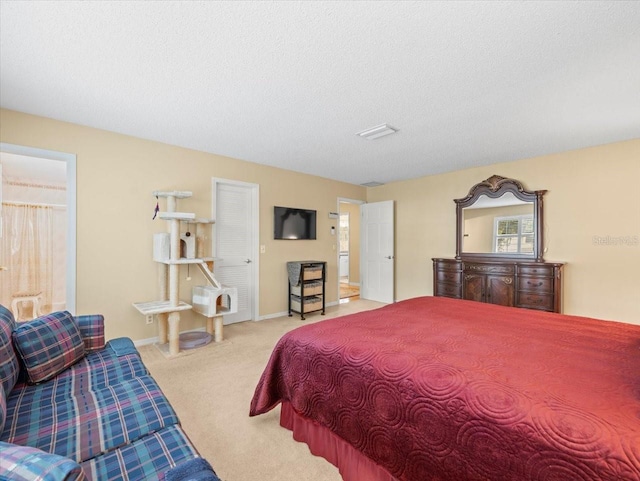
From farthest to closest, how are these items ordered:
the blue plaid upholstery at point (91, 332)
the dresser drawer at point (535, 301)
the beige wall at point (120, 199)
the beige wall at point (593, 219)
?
the dresser drawer at point (535, 301)
the beige wall at point (593, 219)
the beige wall at point (120, 199)
the blue plaid upholstery at point (91, 332)

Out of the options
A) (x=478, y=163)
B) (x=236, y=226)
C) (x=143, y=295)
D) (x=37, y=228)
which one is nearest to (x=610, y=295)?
(x=478, y=163)

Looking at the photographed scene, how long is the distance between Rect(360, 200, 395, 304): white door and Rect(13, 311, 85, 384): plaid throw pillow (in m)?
4.83

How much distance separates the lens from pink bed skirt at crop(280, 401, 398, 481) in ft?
4.57

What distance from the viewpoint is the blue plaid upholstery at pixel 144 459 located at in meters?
1.00

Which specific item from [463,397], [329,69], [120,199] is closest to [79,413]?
[463,397]

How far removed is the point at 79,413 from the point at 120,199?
8.65 ft

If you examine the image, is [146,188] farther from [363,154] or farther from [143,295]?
[363,154]

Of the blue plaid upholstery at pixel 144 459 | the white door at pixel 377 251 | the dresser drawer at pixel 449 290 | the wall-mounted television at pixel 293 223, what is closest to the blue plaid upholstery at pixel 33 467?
the blue plaid upholstery at pixel 144 459

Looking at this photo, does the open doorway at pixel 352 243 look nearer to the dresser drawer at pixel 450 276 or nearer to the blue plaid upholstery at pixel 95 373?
the dresser drawer at pixel 450 276

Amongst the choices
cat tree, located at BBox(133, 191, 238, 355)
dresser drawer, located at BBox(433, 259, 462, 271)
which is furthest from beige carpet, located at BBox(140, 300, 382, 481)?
dresser drawer, located at BBox(433, 259, 462, 271)

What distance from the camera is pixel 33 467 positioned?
2.21 feet

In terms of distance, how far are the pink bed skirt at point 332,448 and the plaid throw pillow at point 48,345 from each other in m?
1.32

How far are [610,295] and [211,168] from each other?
5274 mm

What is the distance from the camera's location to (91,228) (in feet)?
10.4
